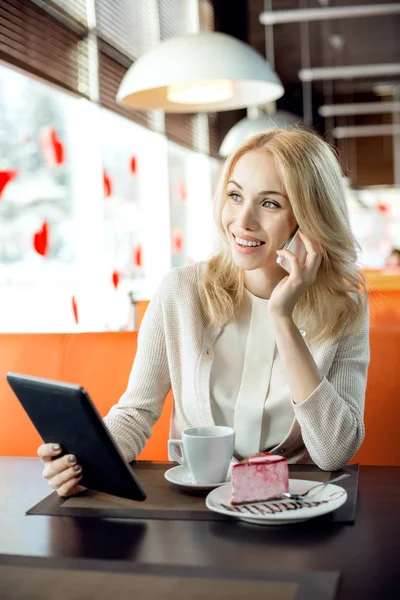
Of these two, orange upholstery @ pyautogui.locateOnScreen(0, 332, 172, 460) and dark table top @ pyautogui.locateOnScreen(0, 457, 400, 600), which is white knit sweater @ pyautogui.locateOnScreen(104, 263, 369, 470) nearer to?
dark table top @ pyautogui.locateOnScreen(0, 457, 400, 600)

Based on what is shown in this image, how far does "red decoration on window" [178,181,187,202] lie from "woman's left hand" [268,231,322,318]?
15.6 ft

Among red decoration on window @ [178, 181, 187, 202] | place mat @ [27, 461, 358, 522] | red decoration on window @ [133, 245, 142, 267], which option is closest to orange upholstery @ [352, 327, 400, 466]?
place mat @ [27, 461, 358, 522]

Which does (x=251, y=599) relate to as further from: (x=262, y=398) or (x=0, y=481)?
(x=262, y=398)

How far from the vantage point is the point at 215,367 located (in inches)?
66.2

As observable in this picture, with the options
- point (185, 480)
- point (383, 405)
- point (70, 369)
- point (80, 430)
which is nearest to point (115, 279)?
point (70, 369)

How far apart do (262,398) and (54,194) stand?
2430 mm

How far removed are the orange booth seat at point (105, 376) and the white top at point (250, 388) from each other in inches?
20.9

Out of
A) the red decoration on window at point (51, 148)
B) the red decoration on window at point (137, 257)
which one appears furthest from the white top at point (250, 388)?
the red decoration on window at point (137, 257)

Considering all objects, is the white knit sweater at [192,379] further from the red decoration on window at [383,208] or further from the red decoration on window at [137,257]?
the red decoration on window at [383,208]

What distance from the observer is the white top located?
1632mm

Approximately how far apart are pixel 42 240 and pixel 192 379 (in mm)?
2072

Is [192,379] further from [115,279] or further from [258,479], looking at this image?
[115,279]

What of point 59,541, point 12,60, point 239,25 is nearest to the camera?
point 59,541

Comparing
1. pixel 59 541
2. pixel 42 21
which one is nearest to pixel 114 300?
pixel 42 21
